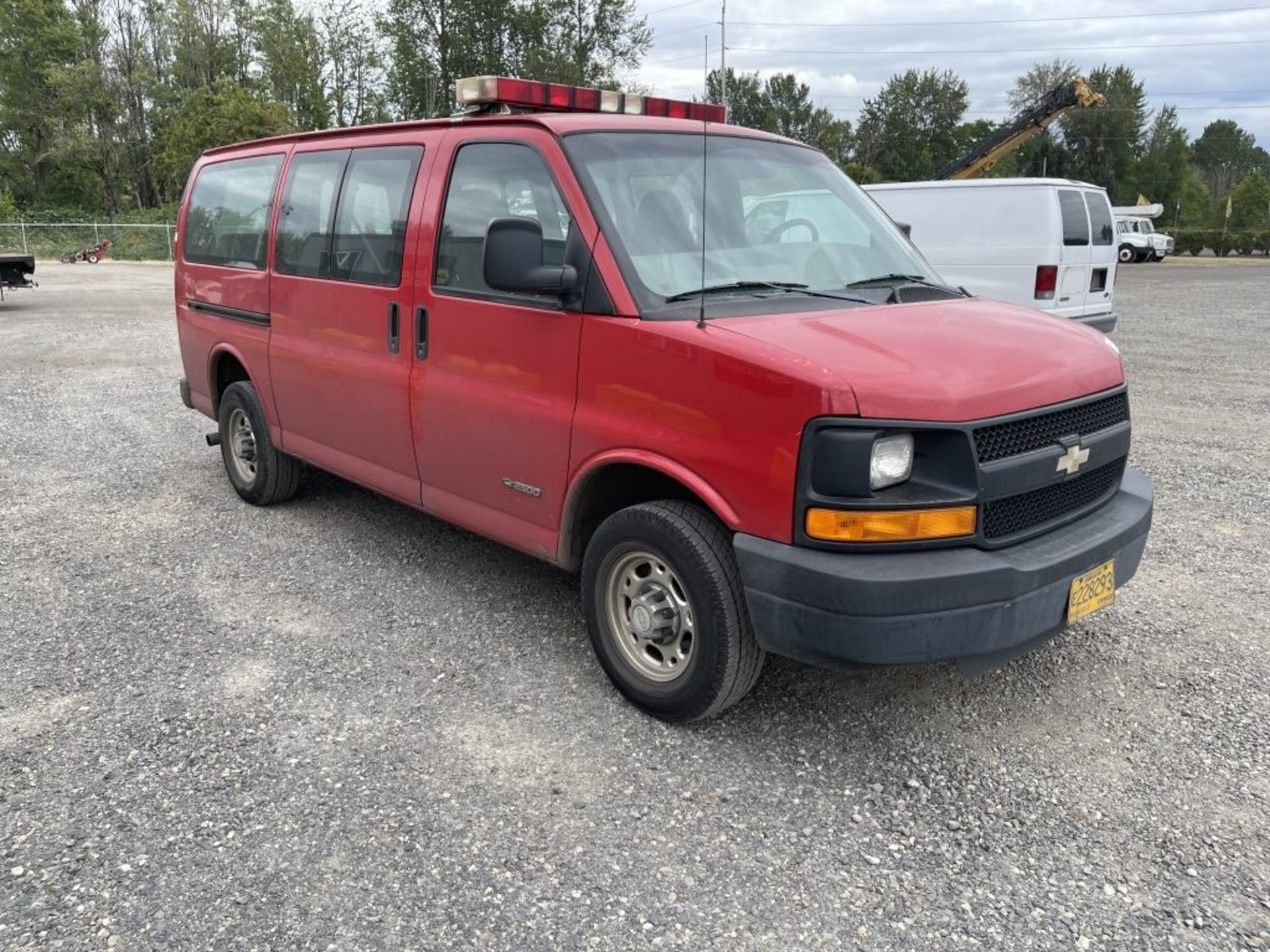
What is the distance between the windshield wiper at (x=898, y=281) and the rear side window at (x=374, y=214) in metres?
1.96

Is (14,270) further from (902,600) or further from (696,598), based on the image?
(902,600)

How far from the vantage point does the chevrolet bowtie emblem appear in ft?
10.4

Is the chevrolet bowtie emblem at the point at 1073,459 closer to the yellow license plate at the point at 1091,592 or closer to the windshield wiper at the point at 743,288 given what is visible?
the yellow license plate at the point at 1091,592

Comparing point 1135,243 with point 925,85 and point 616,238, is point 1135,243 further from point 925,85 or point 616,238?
point 925,85

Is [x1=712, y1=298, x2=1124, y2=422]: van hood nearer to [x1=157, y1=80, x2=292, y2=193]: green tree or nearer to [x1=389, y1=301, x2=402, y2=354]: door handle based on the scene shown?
[x1=389, y1=301, x2=402, y2=354]: door handle

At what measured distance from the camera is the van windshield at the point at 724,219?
3.50 metres

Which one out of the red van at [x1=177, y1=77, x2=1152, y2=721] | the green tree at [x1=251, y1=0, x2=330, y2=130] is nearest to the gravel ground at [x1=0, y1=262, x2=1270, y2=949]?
the red van at [x1=177, y1=77, x2=1152, y2=721]

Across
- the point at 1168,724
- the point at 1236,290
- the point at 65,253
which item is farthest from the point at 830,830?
the point at 65,253

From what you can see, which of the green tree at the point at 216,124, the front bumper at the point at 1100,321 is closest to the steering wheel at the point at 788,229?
the front bumper at the point at 1100,321

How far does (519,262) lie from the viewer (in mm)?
3350

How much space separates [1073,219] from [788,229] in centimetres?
849

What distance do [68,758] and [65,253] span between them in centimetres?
3705

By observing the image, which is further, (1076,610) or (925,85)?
(925,85)

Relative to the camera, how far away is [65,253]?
34.4m
